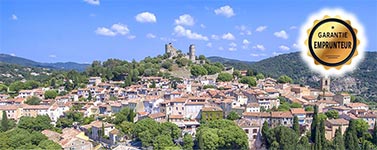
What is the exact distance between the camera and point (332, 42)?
260 centimetres

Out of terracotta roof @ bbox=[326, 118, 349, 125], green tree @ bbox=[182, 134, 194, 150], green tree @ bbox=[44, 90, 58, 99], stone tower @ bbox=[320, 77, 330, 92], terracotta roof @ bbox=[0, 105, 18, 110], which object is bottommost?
green tree @ bbox=[182, 134, 194, 150]

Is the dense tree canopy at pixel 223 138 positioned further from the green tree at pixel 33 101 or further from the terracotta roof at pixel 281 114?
the green tree at pixel 33 101

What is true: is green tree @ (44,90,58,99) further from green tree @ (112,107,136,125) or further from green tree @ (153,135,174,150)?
green tree @ (153,135,174,150)

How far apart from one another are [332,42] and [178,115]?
25.2 ft

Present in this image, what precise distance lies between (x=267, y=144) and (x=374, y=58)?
81.4 ft

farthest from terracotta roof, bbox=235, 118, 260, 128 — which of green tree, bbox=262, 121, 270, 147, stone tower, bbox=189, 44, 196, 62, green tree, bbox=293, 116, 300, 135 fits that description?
stone tower, bbox=189, 44, 196, 62

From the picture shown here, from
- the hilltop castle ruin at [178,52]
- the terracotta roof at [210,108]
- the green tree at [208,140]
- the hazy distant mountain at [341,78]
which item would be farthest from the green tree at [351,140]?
the hilltop castle ruin at [178,52]

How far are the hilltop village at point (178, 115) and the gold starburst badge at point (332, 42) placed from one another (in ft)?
17.6

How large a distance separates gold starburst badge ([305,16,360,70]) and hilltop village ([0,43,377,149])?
211 inches

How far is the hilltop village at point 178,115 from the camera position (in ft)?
27.2

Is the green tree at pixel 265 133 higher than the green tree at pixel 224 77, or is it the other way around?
the green tree at pixel 224 77

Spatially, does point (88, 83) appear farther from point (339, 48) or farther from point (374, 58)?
point (374, 58)

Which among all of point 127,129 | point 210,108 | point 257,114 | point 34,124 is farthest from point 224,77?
point 34,124

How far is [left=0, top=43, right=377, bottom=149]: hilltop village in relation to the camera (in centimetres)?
830
